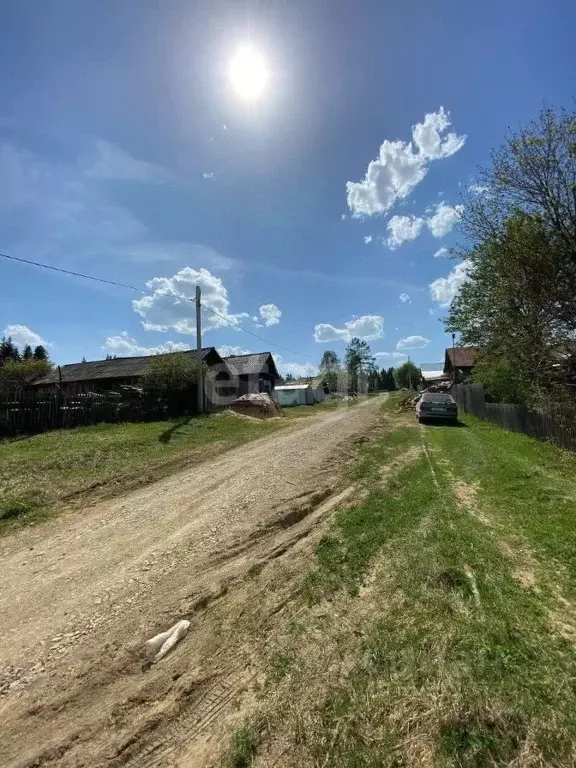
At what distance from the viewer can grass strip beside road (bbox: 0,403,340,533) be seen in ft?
23.6

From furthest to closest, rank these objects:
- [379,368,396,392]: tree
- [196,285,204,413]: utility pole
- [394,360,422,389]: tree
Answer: [379,368,396,392]: tree, [394,360,422,389]: tree, [196,285,204,413]: utility pole

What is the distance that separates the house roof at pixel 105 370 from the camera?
1225 inches

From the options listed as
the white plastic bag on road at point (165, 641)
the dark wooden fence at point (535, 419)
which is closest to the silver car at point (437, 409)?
the dark wooden fence at point (535, 419)

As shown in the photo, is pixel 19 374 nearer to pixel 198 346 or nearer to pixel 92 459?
pixel 198 346

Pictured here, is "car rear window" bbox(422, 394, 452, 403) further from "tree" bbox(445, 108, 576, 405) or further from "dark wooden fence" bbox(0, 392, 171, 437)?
"dark wooden fence" bbox(0, 392, 171, 437)

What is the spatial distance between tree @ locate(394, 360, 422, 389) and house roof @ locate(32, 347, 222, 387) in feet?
245

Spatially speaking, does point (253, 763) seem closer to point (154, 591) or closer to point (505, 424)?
point (154, 591)

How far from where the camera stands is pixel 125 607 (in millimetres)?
3807

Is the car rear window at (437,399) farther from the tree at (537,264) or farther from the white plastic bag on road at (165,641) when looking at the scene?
the white plastic bag on road at (165,641)

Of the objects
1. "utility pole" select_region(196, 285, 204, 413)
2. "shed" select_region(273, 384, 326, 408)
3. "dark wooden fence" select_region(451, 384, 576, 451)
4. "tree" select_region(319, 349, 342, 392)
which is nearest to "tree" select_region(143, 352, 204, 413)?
"utility pole" select_region(196, 285, 204, 413)

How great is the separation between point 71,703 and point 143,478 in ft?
20.6

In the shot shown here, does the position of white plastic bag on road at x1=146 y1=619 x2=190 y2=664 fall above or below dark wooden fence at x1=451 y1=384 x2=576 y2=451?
below

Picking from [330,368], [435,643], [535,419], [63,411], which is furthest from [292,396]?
[330,368]

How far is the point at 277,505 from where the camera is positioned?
665 cm
